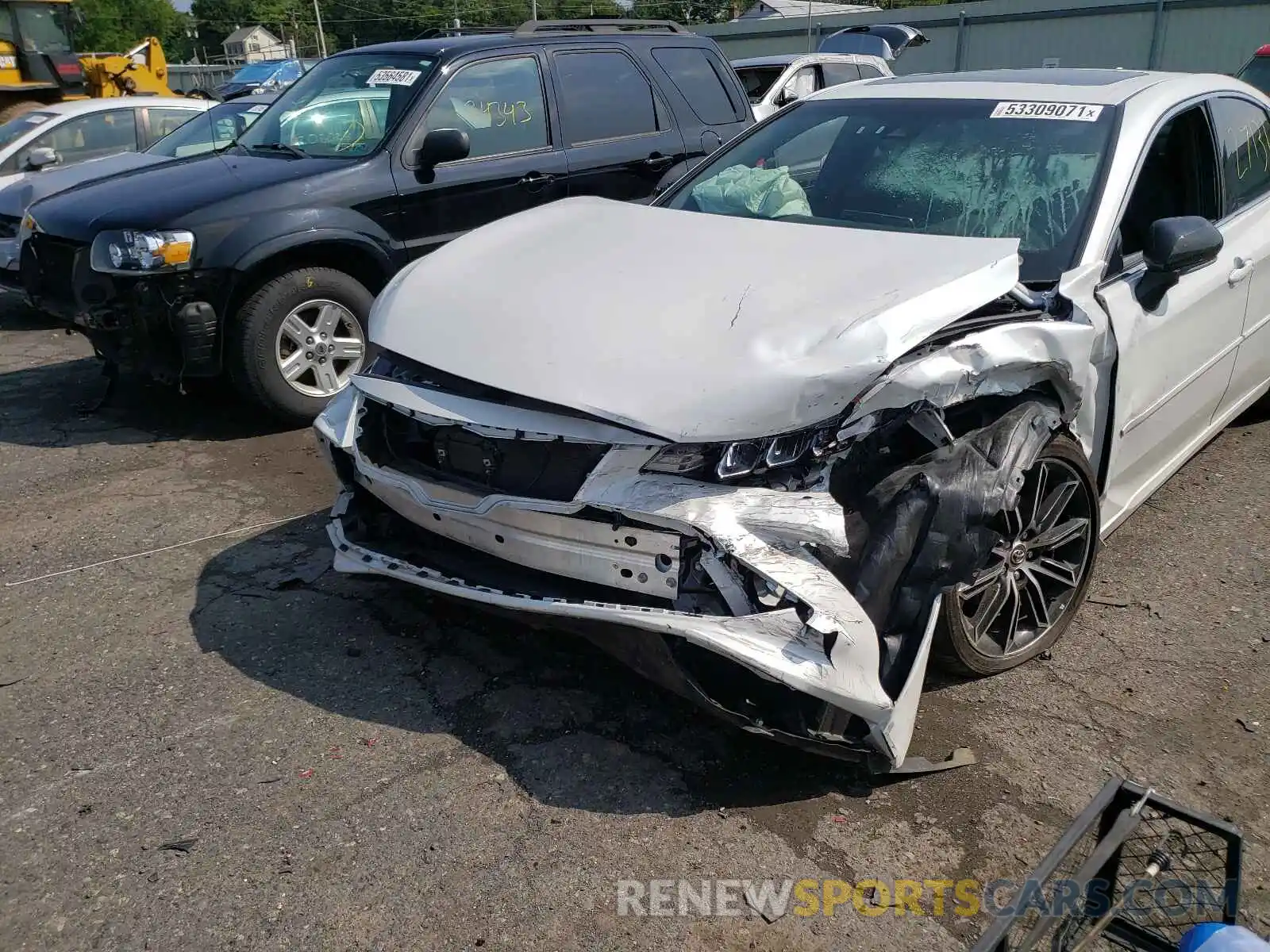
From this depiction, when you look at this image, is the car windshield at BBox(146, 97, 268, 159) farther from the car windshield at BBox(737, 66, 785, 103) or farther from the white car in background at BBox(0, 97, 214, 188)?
the car windshield at BBox(737, 66, 785, 103)

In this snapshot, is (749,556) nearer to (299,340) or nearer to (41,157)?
(299,340)

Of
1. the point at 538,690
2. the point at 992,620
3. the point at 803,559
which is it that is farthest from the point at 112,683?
the point at 992,620

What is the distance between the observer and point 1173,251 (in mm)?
3285

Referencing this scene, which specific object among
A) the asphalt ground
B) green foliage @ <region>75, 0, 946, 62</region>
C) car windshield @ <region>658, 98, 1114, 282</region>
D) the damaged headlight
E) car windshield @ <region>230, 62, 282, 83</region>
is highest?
green foliage @ <region>75, 0, 946, 62</region>

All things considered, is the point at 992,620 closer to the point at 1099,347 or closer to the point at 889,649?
the point at 889,649

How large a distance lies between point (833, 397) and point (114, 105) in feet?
30.2

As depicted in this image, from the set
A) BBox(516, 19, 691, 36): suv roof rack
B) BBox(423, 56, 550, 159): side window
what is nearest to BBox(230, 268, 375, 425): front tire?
BBox(423, 56, 550, 159): side window

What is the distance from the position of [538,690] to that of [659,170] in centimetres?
456

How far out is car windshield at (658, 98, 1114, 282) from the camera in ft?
11.5

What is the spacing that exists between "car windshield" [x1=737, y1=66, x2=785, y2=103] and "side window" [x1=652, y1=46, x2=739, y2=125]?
4486 mm

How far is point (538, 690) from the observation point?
10.5 feet

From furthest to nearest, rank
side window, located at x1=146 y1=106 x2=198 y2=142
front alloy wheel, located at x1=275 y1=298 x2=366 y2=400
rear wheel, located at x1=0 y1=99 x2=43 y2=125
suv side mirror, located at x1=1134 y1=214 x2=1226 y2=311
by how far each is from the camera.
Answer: rear wheel, located at x1=0 y1=99 x2=43 y2=125
side window, located at x1=146 y1=106 x2=198 y2=142
front alloy wheel, located at x1=275 y1=298 x2=366 y2=400
suv side mirror, located at x1=1134 y1=214 x2=1226 y2=311

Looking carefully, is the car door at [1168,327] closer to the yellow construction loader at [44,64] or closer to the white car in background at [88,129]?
the white car in background at [88,129]

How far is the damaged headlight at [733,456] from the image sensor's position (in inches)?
104
